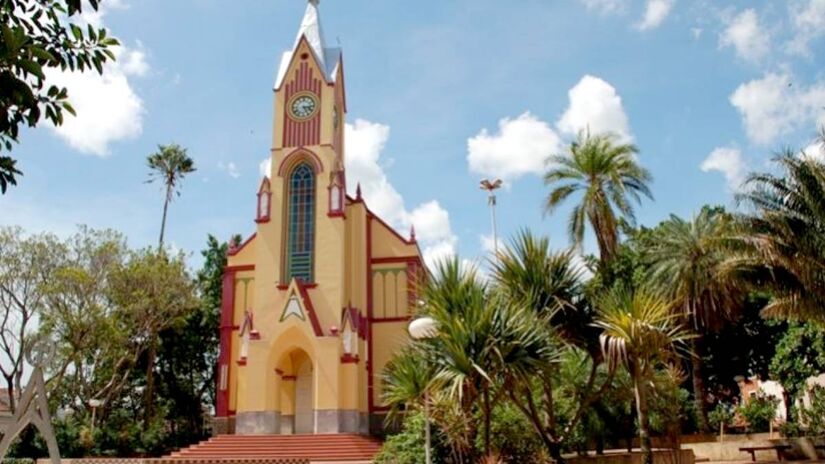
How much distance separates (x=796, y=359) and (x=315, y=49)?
25040 mm

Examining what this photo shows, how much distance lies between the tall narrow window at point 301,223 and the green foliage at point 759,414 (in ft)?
58.9

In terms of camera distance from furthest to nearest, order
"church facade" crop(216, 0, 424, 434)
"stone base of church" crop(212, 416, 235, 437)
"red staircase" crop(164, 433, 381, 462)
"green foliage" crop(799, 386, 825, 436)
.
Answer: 1. "stone base of church" crop(212, 416, 235, 437)
2. "church facade" crop(216, 0, 424, 434)
3. "red staircase" crop(164, 433, 381, 462)
4. "green foliage" crop(799, 386, 825, 436)

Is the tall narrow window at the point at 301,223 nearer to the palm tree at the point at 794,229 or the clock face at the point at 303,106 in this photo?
the clock face at the point at 303,106

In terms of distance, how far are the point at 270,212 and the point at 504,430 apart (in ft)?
59.4

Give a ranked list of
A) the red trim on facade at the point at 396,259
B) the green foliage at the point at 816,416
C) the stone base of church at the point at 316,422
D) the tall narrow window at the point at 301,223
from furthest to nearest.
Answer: the red trim on facade at the point at 396,259, the tall narrow window at the point at 301,223, the stone base of church at the point at 316,422, the green foliage at the point at 816,416

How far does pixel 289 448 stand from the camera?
2583cm

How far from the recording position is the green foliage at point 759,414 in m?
26.7

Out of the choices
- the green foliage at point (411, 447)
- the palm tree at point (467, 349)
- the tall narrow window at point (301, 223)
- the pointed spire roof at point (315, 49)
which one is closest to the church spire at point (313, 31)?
the pointed spire roof at point (315, 49)

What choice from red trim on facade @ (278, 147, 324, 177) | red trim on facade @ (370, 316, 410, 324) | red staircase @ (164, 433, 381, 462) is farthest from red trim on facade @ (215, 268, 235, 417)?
red trim on facade @ (370, 316, 410, 324)

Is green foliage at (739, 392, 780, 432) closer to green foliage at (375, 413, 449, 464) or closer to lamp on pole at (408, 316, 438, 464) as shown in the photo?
green foliage at (375, 413, 449, 464)

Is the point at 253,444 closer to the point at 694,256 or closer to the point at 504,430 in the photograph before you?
the point at 504,430

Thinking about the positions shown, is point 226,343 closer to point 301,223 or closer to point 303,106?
point 301,223

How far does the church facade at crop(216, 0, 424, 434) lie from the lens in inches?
1112

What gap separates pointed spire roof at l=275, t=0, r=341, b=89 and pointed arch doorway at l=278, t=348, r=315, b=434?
1243 centimetres
